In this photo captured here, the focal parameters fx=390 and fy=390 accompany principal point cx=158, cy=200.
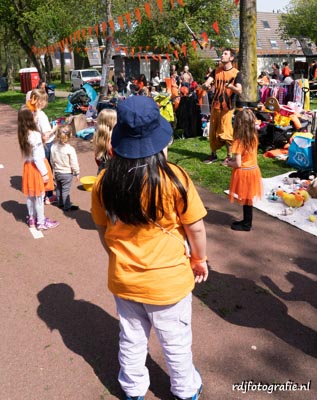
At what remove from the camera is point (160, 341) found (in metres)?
2.33

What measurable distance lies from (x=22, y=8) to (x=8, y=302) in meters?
25.1

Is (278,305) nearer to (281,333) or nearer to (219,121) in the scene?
(281,333)

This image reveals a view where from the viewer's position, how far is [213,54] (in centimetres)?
4075

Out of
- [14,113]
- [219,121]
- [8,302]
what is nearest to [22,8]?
[14,113]

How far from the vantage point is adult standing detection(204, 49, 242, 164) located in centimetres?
715

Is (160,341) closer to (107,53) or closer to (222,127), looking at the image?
(222,127)

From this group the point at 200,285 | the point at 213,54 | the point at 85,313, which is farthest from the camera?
the point at 213,54

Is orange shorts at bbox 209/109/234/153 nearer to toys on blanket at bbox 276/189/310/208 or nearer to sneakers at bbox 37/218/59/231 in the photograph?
toys on blanket at bbox 276/189/310/208

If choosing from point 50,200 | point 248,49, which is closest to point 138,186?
point 50,200

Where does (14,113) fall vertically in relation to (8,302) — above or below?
above

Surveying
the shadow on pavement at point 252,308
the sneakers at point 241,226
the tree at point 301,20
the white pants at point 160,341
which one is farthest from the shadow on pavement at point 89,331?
the tree at point 301,20

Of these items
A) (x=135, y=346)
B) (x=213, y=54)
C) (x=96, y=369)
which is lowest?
(x=96, y=369)

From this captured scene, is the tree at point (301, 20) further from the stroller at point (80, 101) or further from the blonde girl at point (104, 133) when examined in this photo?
the blonde girl at point (104, 133)

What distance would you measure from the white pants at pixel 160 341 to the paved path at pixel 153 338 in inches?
9.4
